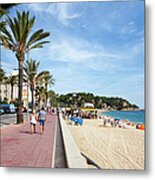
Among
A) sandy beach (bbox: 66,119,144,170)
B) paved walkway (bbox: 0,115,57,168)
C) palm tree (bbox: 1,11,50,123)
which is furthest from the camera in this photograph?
palm tree (bbox: 1,11,50,123)

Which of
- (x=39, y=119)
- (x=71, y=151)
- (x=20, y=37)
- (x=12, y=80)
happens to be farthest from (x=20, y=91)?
(x=71, y=151)

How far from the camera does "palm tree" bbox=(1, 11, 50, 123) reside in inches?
136

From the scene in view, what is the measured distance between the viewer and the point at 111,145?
10.6 feet

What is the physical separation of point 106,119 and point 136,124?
1.01 ft

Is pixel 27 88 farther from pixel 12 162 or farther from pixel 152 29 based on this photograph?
pixel 152 29

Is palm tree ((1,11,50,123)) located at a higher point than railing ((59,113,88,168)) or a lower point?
higher

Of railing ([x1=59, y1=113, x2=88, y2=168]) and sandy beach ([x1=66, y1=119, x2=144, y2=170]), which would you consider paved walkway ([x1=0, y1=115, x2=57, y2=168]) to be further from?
sandy beach ([x1=66, y1=119, x2=144, y2=170])

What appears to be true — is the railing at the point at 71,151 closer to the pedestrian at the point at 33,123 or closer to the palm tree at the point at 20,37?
the pedestrian at the point at 33,123

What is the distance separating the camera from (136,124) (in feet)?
10.4

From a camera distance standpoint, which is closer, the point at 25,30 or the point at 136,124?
the point at 136,124

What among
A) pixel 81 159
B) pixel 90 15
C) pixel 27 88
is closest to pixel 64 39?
pixel 90 15

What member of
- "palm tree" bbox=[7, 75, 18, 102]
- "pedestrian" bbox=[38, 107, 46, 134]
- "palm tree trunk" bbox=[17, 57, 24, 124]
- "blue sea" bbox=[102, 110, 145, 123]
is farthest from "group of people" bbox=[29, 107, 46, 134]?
"blue sea" bbox=[102, 110, 145, 123]

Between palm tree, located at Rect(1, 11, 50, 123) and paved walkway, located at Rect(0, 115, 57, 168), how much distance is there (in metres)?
0.16

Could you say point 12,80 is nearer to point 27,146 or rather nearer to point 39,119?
point 39,119
